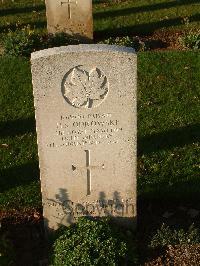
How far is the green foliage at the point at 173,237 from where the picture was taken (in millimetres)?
5844

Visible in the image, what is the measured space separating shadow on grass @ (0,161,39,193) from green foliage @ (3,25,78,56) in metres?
3.29

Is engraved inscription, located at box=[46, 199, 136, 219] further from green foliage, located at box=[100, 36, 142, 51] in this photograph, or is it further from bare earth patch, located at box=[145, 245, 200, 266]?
green foliage, located at box=[100, 36, 142, 51]

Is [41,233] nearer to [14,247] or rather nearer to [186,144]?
[14,247]

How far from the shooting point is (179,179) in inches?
272

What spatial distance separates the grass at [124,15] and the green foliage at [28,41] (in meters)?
0.86

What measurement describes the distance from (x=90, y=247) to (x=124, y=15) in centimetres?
776

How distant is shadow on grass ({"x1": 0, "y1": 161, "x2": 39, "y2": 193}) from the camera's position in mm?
7023

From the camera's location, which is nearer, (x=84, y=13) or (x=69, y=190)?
(x=69, y=190)

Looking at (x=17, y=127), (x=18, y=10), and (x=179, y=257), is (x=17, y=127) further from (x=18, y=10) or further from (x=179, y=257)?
(x=18, y=10)

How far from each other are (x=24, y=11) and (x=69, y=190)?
7970 mm

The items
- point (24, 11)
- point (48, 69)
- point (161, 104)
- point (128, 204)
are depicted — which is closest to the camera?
point (48, 69)

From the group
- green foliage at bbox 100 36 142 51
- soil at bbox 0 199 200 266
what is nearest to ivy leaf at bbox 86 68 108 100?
soil at bbox 0 199 200 266

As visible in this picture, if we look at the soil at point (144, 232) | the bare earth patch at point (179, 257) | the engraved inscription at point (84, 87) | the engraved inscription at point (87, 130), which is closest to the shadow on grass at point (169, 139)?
the soil at point (144, 232)

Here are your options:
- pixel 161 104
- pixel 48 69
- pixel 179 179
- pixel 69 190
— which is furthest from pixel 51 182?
pixel 161 104
